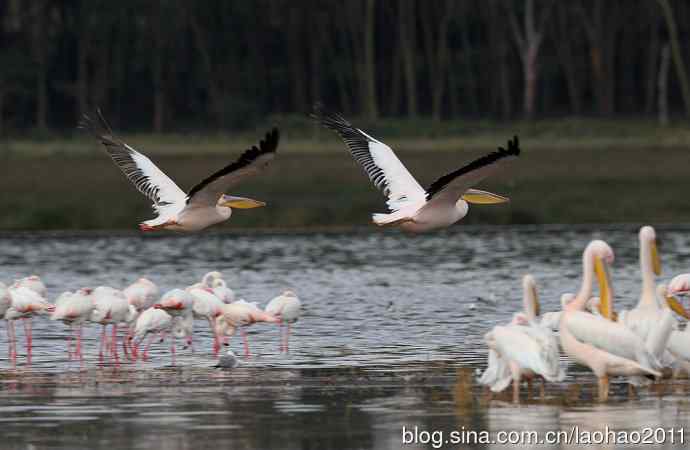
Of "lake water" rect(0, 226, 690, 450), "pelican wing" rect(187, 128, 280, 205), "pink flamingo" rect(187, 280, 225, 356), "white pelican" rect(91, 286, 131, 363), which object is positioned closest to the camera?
"lake water" rect(0, 226, 690, 450)

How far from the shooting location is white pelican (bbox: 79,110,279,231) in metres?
13.0

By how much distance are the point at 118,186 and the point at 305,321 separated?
14.7 metres

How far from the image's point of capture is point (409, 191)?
50.6 feet

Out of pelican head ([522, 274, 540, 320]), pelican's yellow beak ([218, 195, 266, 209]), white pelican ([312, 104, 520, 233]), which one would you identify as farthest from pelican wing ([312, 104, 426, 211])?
pelican head ([522, 274, 540, 320])

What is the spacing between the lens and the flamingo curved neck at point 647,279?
39.1ft

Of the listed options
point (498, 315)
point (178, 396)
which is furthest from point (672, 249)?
point (178, 396)

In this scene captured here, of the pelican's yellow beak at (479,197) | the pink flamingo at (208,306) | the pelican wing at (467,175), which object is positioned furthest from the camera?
the pelican's yellow beak at (479,197)

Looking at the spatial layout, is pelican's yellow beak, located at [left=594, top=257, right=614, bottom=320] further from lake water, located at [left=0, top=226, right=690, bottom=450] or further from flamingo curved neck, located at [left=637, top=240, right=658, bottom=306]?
lake water, located at [left=0, top=226, right=690, bottom=450]

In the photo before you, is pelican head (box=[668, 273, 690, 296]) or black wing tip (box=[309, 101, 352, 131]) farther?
black wing tip (box=[309, 101, 352, 131])

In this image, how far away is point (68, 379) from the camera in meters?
13.0

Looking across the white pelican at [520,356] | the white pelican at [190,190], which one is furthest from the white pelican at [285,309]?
the white pelican at [520,356]

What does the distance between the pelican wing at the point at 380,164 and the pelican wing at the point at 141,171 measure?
4.72 ft

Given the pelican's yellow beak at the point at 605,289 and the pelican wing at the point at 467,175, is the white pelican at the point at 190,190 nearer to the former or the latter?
the pelican wing at the point at 467,175

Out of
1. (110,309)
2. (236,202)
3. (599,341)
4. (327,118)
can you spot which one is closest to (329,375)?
(110,309)
